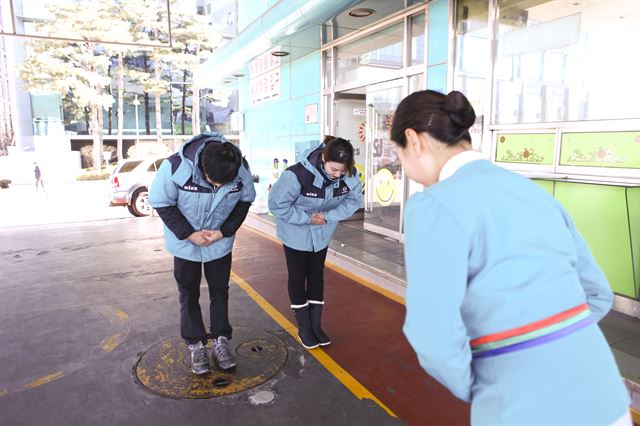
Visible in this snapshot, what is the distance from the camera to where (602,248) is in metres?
4.00

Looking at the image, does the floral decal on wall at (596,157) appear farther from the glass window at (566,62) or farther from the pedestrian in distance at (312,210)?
the pedestrian in distance at (312,210)

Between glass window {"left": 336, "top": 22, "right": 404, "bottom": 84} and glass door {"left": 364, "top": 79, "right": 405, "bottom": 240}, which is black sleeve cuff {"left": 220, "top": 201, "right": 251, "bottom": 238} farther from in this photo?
glass window {"left": 336, "top": 22, "right": 404, "bottom": 84}

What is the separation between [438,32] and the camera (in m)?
5.52

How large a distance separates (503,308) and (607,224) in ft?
11.7

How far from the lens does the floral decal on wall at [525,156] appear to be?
15.1 ft

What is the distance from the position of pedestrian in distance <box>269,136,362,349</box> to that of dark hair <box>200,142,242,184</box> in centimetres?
52

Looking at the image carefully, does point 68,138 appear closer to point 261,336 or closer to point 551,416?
point 261,336

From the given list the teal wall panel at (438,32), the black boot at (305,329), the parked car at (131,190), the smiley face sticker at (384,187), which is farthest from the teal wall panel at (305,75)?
the black boot at (305,329)

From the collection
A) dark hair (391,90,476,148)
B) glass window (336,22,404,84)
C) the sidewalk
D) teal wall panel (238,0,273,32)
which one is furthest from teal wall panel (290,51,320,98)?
dark hair (391,90,476,148)

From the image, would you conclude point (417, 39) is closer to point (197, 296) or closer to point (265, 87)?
point (197, 296)

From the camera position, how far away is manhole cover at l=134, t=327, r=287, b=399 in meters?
2.97

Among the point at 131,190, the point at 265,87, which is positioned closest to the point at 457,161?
the point at 265,87

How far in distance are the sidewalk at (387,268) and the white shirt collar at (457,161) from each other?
2421 mm

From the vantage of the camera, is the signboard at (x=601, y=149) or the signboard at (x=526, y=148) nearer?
the signboard at (x=601, y=149)
